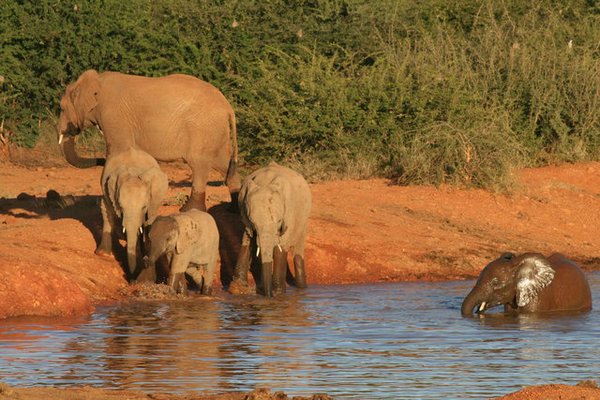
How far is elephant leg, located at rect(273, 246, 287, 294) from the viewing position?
46.5 ft

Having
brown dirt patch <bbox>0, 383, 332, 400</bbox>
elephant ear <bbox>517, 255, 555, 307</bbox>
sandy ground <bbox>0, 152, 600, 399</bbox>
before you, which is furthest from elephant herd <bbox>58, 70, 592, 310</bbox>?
brown dirt patch <bbox>0, 383, 332, 400</bbox>

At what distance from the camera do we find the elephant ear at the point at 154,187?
47.2ft

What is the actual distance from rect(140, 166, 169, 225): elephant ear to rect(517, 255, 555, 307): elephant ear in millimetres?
3701

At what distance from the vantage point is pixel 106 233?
14.6 metres

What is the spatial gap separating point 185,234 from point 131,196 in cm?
88

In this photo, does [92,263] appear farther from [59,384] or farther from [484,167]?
[484,167]

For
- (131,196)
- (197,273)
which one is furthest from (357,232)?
(131,196)

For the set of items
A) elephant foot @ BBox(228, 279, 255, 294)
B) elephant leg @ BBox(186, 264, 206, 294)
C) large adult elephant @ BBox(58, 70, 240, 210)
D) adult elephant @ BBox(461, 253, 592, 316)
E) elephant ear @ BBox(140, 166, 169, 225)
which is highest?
large adult elephant @ BBox(58, 70, 240, 210)

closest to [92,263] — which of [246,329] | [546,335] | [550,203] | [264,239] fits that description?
[264,239]

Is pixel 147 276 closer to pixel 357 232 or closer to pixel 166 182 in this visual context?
pixel 166 182

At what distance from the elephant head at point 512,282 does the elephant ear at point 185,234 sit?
2.62m

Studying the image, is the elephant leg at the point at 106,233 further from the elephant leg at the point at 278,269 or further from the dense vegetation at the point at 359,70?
the dense vegetation at the point at 359,70

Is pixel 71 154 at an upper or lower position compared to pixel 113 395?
upper

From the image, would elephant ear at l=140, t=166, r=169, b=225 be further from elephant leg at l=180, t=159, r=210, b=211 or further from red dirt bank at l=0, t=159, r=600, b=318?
elephant leg at l=180, t=159, r=210, b=211
